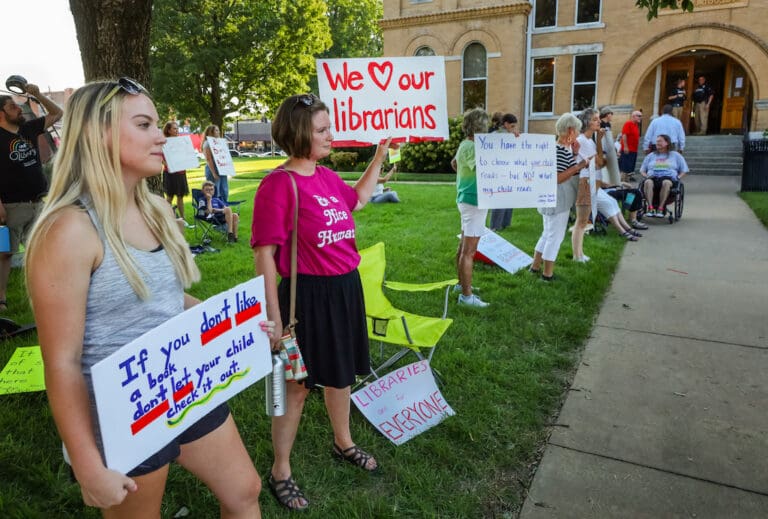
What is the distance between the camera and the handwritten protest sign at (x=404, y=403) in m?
3.26

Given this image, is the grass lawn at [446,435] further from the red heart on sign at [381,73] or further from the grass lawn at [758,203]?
the grass lawn at [758,203]

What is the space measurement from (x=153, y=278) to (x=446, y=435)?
7.20 ft

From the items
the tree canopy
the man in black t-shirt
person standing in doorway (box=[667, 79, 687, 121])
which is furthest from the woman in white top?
the tree canopy

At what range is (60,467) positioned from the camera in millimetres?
2914

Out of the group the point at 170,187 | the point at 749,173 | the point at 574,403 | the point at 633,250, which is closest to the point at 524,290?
the point at 574,403

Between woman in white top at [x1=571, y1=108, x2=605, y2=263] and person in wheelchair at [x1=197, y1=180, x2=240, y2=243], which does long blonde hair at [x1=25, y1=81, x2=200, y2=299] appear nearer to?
woman in white top at [x1=571, y1=108, x2=605, y2=263]

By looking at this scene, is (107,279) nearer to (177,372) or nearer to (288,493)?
(177,372)

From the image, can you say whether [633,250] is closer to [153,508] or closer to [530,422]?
[530,422]

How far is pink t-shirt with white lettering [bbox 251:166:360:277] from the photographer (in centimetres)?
233

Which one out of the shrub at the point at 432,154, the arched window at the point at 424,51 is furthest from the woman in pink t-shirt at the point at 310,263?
the arched window at the point at 424,51

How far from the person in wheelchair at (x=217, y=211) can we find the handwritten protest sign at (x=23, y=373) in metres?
4.73

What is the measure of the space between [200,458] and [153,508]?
18 cm

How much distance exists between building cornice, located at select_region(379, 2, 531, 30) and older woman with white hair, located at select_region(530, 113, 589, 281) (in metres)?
15.9

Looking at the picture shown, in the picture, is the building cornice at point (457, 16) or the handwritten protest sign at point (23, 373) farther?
the building cornice at point (457, 16)
